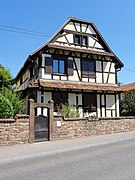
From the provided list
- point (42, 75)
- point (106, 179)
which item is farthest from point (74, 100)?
point (106, 179)

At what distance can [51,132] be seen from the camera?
13.5 meters

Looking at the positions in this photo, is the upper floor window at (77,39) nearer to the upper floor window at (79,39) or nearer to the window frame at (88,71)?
the upper floor window at (79,39)

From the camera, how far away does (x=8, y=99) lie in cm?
1459

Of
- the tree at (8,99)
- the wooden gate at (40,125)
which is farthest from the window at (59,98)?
the wooden gate at (40,125)

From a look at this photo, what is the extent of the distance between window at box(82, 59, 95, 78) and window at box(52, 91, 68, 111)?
2.89 metres

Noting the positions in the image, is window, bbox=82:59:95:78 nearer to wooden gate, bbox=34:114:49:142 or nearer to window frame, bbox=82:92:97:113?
window frame, bbox=82:92:97:113

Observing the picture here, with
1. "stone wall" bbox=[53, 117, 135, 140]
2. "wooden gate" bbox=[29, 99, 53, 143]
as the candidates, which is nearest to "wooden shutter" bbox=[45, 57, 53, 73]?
"wooden gate" bbox=[29, 99, 53, 143]

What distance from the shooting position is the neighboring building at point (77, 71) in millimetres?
18984

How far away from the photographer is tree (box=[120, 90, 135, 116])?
74.7 feet

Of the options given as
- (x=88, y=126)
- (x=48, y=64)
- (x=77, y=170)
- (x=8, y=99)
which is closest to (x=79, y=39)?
(x=48, y=64)

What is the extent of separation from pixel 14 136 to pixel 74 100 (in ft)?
28.9

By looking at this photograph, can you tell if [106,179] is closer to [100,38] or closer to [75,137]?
[75,137]

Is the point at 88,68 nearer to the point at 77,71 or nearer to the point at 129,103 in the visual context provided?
the point at 77,71

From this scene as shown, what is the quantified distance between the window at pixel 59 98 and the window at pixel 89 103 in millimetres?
1969
